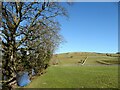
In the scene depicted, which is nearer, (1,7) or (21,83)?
(1,7)

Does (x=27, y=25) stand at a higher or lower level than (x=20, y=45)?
higher

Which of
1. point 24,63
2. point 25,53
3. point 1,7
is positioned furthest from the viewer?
point 24,63

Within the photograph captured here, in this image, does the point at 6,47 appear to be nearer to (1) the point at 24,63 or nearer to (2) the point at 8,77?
(2) the point at 8,77

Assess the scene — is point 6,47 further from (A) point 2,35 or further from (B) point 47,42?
(B) point 47,42

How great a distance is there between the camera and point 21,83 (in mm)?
26453

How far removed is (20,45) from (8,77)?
2452mm

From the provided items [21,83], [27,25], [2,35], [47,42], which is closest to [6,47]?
[2,35]

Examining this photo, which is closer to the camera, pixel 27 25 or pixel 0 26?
pixel 0 26

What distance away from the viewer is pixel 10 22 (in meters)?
18.3

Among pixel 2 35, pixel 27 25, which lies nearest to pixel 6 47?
pixel 2 35

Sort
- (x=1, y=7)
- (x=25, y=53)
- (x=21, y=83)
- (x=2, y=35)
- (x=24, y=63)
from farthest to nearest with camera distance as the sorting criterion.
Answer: (x=21, y=83) < (x=24, y=63) < (x=25, y=53) < (x=2, y=35) < (x=1, y=7)

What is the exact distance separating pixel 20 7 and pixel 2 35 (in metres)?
2.22

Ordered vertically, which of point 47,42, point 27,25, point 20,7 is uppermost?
point 20,7

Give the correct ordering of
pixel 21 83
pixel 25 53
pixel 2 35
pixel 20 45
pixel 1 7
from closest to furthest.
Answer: pixel 1 7
pixel 2 35
pixel 20 45
pixel 25 53
pixel 21 83
